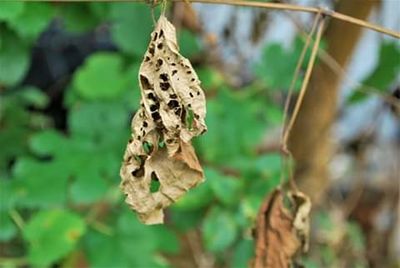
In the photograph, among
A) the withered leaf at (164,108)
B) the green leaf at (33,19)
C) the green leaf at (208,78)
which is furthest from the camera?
the green leaf at (208,78)

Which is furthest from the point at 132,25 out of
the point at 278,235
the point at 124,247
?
the point at 278,235

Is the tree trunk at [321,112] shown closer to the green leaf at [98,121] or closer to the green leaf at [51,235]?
the green leaf at [98,121]

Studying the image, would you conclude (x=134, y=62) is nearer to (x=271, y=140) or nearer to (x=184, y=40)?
(x=184, y=40)

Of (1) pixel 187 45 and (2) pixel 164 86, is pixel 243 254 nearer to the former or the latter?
(1) pixel 187 45

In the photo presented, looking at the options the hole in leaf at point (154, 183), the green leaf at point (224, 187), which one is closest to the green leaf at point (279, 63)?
the green leaf at point (224, 187)

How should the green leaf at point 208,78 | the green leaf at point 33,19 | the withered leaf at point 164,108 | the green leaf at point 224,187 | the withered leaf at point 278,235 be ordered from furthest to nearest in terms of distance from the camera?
the green leaf at point 208,78, the green leaf at point 224,187, the green leaf at point 33,19, the withered leaf at point 278,235, the withered leaf at point 164,108

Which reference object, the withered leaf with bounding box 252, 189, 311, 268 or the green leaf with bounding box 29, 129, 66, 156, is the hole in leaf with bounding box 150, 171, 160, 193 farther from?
the green leaf with bounding box 29, 129, 66, 156
